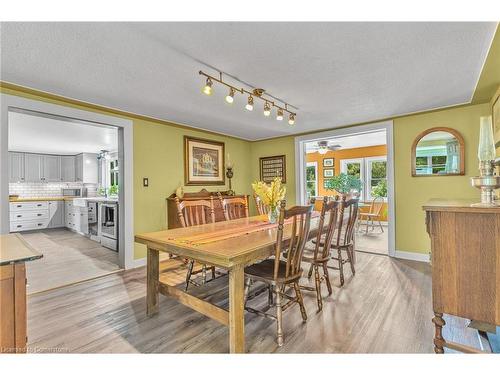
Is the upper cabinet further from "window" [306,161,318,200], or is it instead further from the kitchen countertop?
"window" [306,161,318,200]

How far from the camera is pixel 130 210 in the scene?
342cm

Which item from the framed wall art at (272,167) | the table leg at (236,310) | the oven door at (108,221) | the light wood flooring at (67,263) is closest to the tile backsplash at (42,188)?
the light wood flooring at (67,263)

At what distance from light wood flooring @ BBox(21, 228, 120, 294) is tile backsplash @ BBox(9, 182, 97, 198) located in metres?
2.16

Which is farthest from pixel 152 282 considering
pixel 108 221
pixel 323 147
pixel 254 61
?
pixel 323 147

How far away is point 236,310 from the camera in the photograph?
1.53 meters

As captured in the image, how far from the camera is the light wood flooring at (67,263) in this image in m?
2.95

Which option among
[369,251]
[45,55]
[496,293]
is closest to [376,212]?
[369,251]

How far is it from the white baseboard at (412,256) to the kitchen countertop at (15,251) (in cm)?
421

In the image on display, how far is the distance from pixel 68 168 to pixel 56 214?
1.45m

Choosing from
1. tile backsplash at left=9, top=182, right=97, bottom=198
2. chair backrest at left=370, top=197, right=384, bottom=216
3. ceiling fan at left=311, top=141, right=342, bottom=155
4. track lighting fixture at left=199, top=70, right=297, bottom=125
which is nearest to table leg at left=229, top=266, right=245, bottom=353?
track lighting fixture at left=199, top=70, right=297, bottom=125

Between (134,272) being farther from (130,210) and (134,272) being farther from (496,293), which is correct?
(496,293)

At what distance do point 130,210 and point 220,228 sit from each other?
1732 millimetres

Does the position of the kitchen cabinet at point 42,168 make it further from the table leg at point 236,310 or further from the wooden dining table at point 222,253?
the table leg at point 236,310

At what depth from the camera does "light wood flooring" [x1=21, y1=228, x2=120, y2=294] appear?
116 inches
